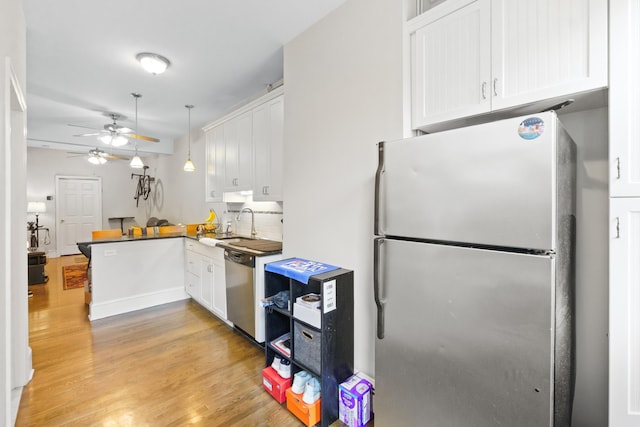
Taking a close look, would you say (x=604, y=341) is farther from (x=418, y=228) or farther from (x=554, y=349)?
(x=418, y=228)

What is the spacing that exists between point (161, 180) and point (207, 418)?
20.8ft

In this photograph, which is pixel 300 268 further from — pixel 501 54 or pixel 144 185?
pixel 144 185

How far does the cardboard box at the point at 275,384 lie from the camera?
6.57 feet

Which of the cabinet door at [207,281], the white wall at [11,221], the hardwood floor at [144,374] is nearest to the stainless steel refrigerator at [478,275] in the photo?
the hardwood floor at [144,374]

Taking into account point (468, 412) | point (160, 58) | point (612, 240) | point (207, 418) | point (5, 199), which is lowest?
point (207, 418)

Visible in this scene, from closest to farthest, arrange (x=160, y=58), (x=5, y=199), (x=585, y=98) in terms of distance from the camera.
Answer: (x=585, y=98), (x=5, y=199), (x=160, y=58)

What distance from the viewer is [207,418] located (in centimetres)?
187

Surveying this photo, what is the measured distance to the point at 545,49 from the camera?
1.24 m

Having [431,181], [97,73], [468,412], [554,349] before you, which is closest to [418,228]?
[431,181]

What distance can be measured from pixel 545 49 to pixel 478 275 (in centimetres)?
103

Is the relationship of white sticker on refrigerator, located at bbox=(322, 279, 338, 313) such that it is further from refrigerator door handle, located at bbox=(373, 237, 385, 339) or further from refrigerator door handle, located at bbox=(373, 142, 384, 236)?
refrigerator door handle, located at bbox=(373, 142, 384, 236)

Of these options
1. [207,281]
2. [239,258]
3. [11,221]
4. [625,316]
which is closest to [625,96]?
[625,316]

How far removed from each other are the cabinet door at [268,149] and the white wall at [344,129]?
277mm

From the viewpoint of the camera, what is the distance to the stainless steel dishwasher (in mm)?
2730
